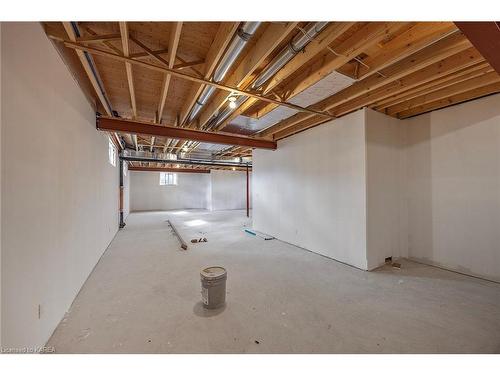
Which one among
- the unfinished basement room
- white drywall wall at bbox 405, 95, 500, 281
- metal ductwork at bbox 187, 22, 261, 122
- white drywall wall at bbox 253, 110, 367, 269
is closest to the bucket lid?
the unfinished basement room

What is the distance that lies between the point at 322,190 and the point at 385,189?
40.0 inches

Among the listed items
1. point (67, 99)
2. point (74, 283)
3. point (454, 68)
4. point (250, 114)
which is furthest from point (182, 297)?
point (454, 68)

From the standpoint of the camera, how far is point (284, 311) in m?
2.07

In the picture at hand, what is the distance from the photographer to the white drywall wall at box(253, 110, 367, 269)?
3.24 meters

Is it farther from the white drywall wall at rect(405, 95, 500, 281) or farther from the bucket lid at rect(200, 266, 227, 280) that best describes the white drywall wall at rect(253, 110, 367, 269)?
the bucket lid at rect(200, 266, 227, 280)

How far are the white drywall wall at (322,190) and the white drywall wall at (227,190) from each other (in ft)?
20.8

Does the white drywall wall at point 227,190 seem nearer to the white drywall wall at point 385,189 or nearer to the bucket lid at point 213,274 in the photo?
the white drywall wall at point 385,189

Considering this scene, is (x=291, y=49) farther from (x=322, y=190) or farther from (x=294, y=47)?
(x=322, y=190)

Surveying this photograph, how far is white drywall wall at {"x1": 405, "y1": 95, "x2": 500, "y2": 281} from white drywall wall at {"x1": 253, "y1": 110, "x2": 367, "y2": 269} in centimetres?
115

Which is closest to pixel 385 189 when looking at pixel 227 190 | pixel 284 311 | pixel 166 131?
pixel 284 311

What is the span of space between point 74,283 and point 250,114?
136 inches

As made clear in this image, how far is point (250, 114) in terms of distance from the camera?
3.71 meters

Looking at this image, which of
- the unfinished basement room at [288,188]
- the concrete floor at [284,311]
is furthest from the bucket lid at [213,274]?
the concrete floor at [284,311]

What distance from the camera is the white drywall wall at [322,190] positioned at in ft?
10.6
